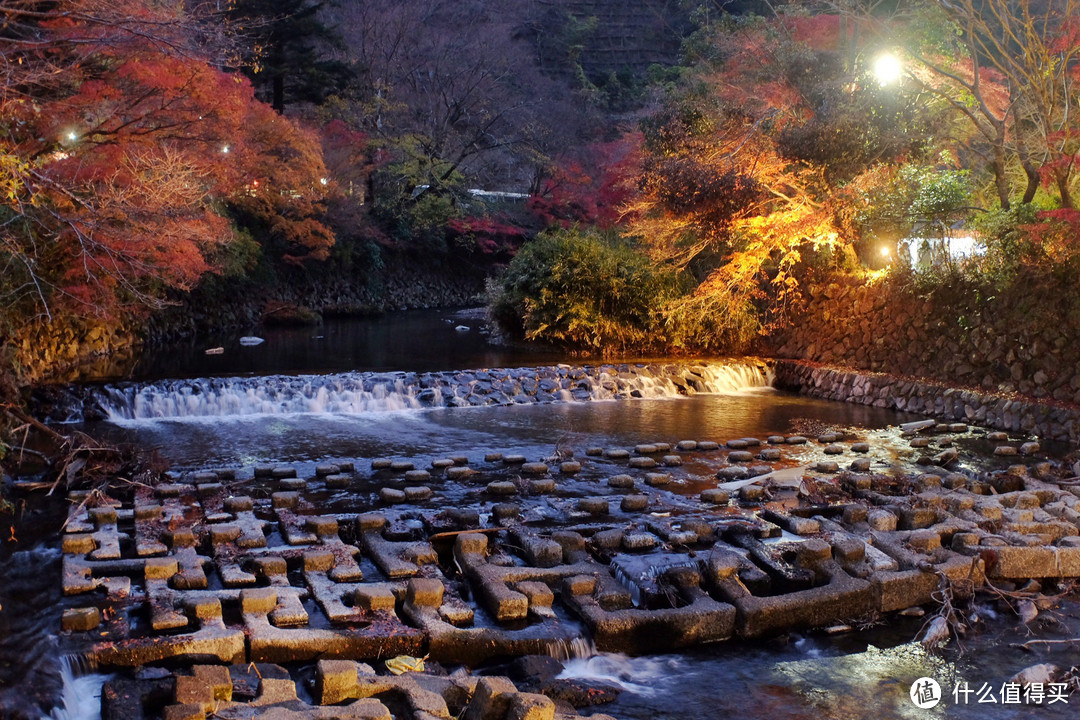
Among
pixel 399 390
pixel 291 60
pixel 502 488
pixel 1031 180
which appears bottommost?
pixel 502 488

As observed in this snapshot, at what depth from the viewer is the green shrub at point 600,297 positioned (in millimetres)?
17672

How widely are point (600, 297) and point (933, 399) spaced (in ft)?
22.1

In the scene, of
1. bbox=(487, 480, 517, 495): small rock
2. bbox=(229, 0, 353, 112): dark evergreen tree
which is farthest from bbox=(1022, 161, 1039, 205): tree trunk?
bbox=(229, 0, 353, 112): dark evergreen tree

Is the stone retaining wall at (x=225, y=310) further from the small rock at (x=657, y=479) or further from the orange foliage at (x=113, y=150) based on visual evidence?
the small rock at (x=657, y=479)

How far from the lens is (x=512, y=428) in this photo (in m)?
12.4

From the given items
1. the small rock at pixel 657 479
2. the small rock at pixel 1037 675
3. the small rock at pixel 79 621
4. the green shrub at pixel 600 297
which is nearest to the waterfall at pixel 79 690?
the small rock at pixel 79 621

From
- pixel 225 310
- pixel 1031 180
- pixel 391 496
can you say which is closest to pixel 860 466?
pixel 391 496

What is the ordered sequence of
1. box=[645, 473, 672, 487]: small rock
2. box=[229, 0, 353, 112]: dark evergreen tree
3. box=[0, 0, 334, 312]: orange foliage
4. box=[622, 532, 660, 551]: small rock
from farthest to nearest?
box=[229, 0, 353, 112]: dark evergreen tree
box=[0, 0, 334, 312]: orange foliage
box=[645, 473, 672, 487]: small rock
box=[622, 532, 660, 551]: small rock

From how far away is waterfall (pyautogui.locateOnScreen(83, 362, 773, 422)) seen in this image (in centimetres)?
1314

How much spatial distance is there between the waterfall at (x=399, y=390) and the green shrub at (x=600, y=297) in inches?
80.7

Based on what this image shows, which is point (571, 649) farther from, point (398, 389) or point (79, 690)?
point (398, 389)

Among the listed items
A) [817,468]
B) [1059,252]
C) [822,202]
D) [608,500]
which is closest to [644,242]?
[822,202]

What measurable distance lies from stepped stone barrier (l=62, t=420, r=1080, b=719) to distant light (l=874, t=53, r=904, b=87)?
293 inches

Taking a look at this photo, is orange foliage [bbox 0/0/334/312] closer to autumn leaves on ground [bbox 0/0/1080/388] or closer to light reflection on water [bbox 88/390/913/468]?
autumn leaves on ground [bbox 0/0/1080/388]
